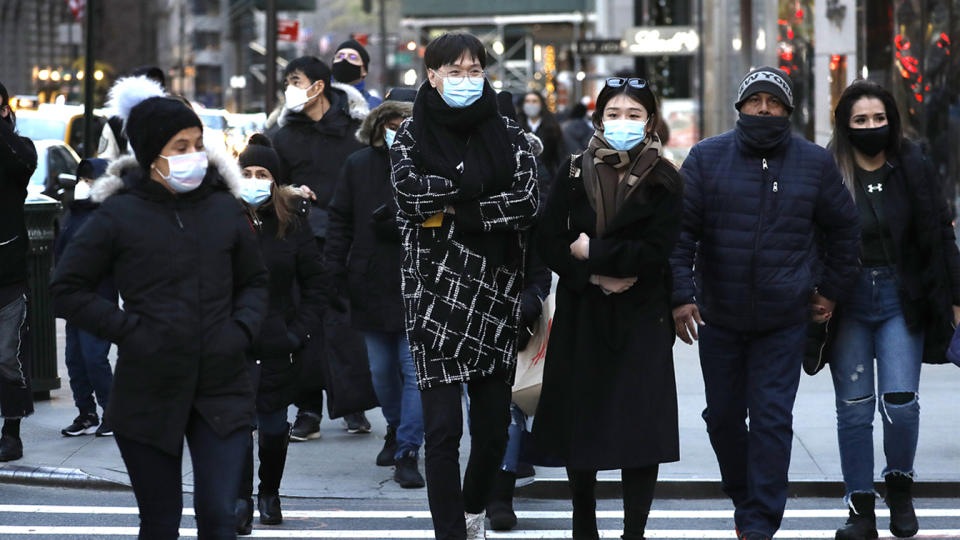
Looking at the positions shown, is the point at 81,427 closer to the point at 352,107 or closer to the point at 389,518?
the point at 352,107

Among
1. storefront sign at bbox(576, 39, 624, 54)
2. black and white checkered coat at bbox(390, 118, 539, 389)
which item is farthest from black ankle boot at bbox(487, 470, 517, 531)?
storefront sign at bbox(576, 39, 624, 54)

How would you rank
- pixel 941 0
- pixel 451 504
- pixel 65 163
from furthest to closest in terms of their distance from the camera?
pixel 65 163
pixel 941 0
pixel 451 504

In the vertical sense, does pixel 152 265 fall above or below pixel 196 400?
above

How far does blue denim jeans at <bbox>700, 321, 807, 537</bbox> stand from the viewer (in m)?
6.43

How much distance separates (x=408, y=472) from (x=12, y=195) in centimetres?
241

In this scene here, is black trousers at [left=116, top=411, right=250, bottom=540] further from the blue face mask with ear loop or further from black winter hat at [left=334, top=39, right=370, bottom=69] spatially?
black winter hat at [left=334, top=39, right=370, bottom=69]

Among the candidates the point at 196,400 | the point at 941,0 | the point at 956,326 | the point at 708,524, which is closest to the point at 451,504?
the point at 196,400

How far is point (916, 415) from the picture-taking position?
6824mm

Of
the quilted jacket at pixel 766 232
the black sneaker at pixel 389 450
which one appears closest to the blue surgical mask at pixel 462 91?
the quilted jacket at pixel 766 232

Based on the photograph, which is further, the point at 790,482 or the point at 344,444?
the point at 344,444

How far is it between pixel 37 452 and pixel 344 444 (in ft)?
5.36

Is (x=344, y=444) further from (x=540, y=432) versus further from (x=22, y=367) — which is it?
(x=540, y=432)

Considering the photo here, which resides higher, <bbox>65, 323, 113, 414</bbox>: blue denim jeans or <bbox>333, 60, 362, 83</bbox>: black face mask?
<bbox>333, 60, 362, 83</bbox>: black face mask

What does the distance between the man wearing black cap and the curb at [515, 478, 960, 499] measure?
3740 mm
